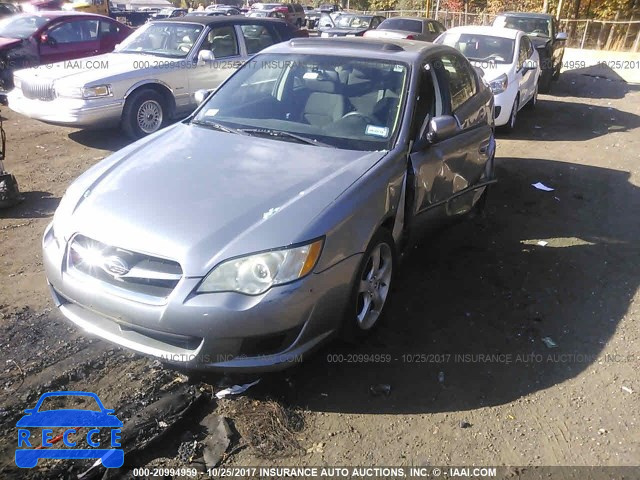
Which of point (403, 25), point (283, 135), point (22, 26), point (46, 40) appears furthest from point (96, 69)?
point (403, 25)

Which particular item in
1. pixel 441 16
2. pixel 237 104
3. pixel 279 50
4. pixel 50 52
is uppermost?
pixel 279 50

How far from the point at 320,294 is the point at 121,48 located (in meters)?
7.73

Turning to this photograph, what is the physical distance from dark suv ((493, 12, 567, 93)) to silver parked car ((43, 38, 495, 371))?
10.6 m

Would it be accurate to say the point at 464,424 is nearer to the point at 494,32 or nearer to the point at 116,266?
the point at 116,266

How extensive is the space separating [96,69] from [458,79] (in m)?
5.60

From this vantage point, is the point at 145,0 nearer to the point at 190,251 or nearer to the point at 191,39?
the point at 191,39

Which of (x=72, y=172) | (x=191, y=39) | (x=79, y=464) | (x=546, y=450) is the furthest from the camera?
(x=191, y=39)

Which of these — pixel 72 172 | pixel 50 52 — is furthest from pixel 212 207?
pixel 50 52

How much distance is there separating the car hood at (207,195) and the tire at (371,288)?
1.47 feet

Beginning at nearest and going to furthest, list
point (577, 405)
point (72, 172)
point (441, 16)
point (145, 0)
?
point (577, 405) < point (72, 172) < point (441, 16) < point (145, 0)

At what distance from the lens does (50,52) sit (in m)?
10.8

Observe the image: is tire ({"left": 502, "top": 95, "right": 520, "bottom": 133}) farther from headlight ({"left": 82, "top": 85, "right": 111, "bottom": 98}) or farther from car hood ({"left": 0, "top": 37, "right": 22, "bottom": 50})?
car hood ({"left": 0, "top": 37, "right": 22, "bottom": 50})

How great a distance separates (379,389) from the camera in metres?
3.25

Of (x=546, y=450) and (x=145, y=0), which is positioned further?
(x=145, y=0)
